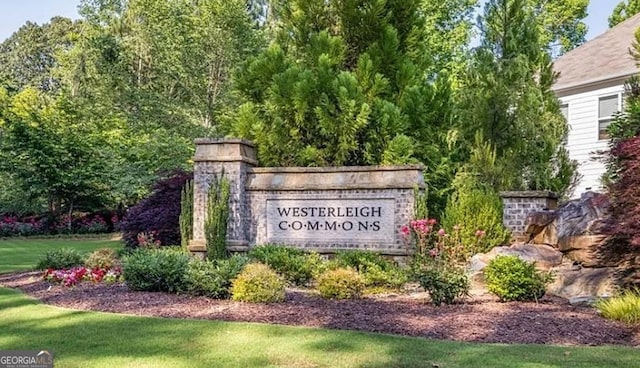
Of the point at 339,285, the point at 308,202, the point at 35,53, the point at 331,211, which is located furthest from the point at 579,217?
the point at 35,53

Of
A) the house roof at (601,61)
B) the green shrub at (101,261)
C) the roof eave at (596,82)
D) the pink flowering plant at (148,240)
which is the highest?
the house roof at (601,61)

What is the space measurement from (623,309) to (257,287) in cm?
430

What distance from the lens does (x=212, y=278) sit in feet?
25.8

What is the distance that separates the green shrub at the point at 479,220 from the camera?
11.0 m

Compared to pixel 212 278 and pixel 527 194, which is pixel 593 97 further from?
pixel 212 278

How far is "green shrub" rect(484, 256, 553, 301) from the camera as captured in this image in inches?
304

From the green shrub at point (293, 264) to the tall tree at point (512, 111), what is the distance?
14.3 feet

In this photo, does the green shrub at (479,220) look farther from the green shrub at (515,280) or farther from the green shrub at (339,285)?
the green shrub at (339,285)

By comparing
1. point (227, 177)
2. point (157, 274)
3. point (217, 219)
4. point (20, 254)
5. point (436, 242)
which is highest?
point (227, 177)

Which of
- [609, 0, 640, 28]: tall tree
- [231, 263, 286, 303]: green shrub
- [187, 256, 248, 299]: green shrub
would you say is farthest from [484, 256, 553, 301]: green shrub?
[609, 0, 640, 28]: tall tree

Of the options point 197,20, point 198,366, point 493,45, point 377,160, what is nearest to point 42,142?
point 197,20

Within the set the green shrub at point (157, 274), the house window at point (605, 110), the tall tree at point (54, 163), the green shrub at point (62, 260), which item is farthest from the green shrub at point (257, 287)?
the tall tree at point (54, 163)

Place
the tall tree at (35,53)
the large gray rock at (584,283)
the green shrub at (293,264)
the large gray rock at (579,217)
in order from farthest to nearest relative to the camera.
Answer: the tall tree at (35,53)
the green shrub at (293,264)
the large gray rock at (579,217)
the large gray rock at (584,283)

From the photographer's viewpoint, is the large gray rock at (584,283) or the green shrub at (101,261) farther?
the green shrub at (101,261)
